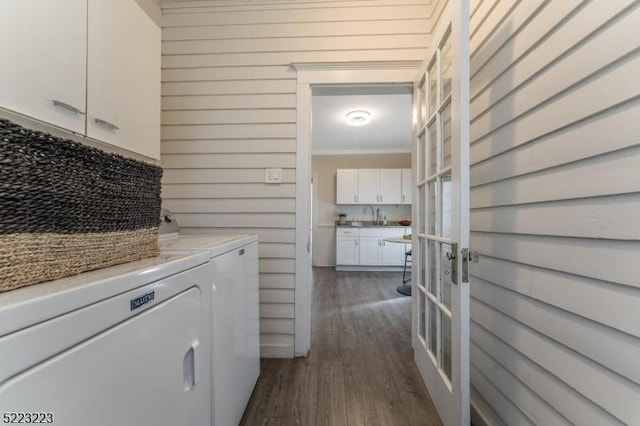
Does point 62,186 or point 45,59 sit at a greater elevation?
point 45,59

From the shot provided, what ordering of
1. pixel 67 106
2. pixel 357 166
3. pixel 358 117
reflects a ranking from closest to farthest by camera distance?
pixel 67 106 → pixel 358 117 → pixel 357 166

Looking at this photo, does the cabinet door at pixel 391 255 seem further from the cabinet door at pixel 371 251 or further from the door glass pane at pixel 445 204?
the door glass pane at pixel 445 204

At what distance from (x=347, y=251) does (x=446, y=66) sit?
172 inches

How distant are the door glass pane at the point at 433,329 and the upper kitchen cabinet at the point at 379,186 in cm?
418

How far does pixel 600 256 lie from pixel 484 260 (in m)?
0.59

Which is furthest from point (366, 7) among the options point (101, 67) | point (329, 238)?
point (329, 238)

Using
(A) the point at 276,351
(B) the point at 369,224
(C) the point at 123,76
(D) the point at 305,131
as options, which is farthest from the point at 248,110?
(B) the point at 369,224

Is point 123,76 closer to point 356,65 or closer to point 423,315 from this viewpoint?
point 356,65

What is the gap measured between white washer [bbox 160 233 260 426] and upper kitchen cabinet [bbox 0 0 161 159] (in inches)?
24.3

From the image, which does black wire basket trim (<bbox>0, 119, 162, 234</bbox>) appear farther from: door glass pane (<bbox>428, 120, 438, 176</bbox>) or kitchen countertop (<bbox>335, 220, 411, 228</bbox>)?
kitchen countertop (<bbox>335, 220, 411, 228</bbox>)

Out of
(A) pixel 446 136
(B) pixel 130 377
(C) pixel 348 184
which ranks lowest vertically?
(B) pixel 130 377

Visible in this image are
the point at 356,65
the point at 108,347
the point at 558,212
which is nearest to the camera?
the point at 108,347

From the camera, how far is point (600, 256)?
0.76 meters

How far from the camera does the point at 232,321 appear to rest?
1264mm
